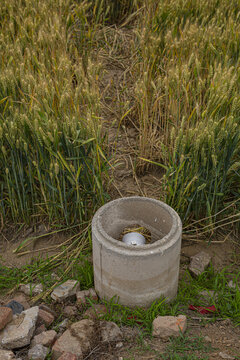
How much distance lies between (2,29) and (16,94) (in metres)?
1.02

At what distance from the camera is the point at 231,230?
95.3 inches

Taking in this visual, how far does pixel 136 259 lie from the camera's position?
5.83 ft

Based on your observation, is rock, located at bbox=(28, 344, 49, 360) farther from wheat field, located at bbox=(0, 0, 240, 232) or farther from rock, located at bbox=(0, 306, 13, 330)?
wheat field, located at bbox=(0, 0, 240, 232)

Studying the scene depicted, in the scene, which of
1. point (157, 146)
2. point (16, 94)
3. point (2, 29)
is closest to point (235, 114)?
point (157, 146)

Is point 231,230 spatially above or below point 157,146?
below

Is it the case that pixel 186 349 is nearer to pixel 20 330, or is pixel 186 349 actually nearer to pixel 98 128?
pixel 20 330

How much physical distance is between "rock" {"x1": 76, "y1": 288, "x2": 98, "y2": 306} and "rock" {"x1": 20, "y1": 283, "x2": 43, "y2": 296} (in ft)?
0.74

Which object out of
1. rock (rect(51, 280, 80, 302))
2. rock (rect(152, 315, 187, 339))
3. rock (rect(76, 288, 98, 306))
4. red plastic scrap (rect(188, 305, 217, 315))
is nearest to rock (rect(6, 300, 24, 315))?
rock (rect(51, 280, 80, 302))

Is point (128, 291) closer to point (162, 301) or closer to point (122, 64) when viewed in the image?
point (162, 301)

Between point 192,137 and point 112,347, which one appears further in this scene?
point 192,137

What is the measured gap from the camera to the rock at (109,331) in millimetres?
1780

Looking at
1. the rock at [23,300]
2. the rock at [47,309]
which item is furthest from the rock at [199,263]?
the rock at [23,300]

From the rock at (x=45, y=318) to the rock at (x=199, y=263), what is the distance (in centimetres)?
77

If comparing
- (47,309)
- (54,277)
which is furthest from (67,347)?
(54,277)
